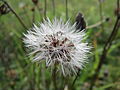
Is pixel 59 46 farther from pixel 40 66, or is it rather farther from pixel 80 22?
pixel 40 66

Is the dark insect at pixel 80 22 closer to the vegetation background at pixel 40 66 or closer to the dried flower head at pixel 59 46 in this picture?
the dried flower head at pixel 59 46

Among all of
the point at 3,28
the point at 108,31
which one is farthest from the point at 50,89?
the point at 108,31

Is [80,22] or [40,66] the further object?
[40,66]

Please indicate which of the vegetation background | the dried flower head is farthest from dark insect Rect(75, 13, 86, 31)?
the vegetation background

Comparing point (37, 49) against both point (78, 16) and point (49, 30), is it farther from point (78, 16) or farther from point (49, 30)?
point (78, 16)

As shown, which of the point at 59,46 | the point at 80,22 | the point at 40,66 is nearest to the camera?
the point at 59,46

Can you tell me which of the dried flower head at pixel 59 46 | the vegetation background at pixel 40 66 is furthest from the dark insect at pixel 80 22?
the vegetation background at pixel 40 66

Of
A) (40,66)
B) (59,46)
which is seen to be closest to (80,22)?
(59,46)

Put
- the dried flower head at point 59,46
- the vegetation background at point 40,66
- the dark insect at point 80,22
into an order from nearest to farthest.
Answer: the dried flower head at point 59,46 < the dark insect at point 80,22 < the vegetation background at point 40,66

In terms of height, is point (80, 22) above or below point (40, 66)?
above
